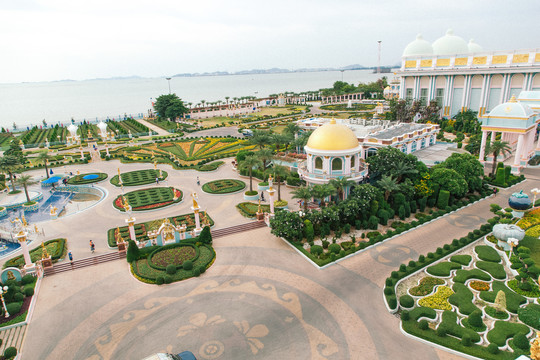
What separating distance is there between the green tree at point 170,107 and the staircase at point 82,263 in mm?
79892

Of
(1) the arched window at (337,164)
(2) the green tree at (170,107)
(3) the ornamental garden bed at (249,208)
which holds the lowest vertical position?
(3) the ornamental garden bed at (249,208)

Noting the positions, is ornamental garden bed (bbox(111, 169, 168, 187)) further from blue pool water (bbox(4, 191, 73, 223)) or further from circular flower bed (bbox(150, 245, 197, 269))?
circular flower bed (bbox(150, 245, 197, 269))

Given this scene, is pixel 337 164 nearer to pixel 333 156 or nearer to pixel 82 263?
pixel 333 156

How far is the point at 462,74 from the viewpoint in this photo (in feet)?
270

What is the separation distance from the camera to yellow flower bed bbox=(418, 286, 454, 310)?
974 inches

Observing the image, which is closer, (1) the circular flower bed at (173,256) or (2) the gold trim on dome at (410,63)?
(1) the circular flower bed at (173,256)

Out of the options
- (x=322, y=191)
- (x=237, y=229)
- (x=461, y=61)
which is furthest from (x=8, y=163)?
(x=461, y=61)

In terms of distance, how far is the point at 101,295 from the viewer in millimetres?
27516

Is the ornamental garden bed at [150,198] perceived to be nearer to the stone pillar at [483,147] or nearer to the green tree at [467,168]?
the green tree at [467,168]

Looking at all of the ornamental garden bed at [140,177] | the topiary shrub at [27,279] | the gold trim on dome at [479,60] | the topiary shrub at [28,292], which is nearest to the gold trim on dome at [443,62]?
the gold trim on dome at [479,60]

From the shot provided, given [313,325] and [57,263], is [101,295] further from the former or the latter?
[313,325]

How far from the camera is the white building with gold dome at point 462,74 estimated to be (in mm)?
73750

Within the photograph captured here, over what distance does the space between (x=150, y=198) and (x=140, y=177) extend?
413 inches

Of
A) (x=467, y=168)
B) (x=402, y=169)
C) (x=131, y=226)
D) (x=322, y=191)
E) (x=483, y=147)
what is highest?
(x=402, y=169)
